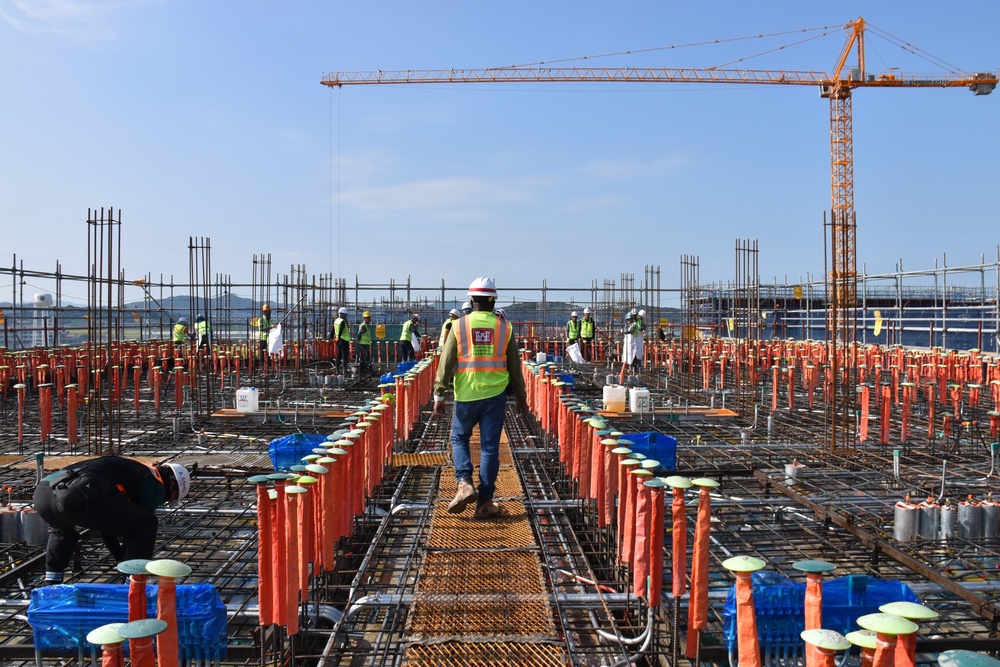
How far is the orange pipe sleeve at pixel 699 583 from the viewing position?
10.5 feet

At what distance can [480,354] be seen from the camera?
511cm

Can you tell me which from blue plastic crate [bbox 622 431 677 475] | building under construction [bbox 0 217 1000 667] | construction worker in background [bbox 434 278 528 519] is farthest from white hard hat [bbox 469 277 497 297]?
blue plastic crate [bbox 622 431 677 475]

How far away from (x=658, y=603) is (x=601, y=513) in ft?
4.42

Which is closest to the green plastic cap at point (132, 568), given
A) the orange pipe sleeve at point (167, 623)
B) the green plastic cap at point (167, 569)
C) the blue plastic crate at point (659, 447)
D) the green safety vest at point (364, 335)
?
the green plastic cap at point (167, 569)

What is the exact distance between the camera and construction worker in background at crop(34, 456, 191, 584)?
4203mm

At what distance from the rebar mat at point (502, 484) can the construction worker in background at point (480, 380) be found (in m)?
0.68

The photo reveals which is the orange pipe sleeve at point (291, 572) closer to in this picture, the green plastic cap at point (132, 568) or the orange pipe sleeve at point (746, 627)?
the green plastic cap at point (132, 568)

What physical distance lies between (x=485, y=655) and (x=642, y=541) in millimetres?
874

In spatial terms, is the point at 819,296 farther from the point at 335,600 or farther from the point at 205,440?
the point at 335,600

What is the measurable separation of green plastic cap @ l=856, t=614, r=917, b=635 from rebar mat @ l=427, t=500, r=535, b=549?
2.72 meters

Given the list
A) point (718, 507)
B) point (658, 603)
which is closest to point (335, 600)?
point (658, 603)

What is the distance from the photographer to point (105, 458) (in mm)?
4434

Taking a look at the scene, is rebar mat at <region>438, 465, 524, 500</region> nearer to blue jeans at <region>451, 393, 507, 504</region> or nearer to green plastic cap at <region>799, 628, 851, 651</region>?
blue jeans at <region>451, 393, 507, 504</region>

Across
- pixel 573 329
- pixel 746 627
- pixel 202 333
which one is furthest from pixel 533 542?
pixel 573 329
